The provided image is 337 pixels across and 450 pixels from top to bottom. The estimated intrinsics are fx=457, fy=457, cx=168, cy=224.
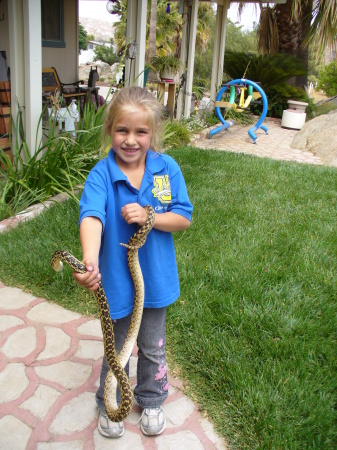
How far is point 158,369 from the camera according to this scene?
2180 mm

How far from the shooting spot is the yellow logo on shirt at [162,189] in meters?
1.91

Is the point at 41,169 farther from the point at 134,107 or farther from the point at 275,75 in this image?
the point at 275,75

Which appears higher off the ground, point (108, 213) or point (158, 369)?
point (108, 213)

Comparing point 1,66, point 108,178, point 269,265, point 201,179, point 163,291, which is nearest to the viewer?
point 108,178

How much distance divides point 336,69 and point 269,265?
23908mm

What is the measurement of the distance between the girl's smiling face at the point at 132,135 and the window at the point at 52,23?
8975 millimetres

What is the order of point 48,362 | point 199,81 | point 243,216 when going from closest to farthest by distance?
point 48,362, point 243,216, point 199,81

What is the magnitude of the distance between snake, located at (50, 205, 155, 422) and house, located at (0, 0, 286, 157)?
11.4 ft

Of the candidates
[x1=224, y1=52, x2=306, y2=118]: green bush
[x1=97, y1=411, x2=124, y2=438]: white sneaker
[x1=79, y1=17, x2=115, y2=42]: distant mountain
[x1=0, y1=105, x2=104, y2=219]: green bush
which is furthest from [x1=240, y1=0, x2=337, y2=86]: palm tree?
[x1=79, y1=17, x2=115, y2=42]: distant mountain

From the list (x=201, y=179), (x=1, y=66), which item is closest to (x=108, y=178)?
(x=201, y=179)

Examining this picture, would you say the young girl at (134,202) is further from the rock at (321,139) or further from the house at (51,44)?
the rock at (321,139)

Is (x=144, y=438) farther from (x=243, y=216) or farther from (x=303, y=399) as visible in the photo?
(x=243, y=216)

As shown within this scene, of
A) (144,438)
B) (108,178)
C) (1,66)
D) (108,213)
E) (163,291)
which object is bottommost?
(144,438)

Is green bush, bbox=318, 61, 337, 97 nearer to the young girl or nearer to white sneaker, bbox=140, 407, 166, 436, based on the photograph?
the young girl
